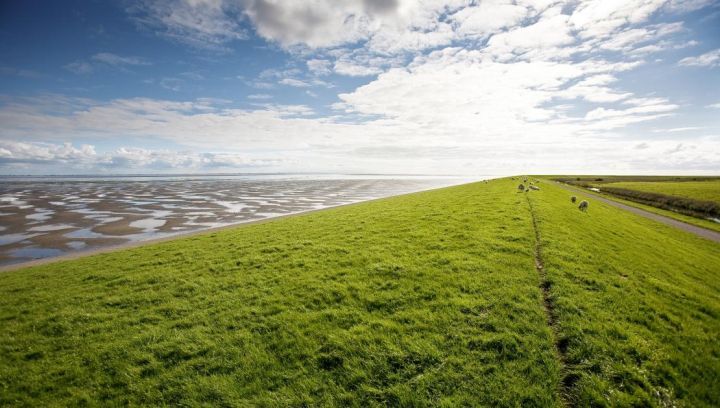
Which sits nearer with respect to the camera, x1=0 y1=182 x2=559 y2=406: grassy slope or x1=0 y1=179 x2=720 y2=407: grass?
x1=0 y1=179 x2=720 y2=407: grass

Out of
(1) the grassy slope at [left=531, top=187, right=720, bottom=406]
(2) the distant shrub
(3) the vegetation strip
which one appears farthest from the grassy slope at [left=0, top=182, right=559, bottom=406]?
(2) the distant shrub

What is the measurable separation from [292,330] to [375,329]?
259 cm

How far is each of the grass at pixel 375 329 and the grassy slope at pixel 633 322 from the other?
0.16 feet

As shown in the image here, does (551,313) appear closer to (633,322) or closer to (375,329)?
(633,322)

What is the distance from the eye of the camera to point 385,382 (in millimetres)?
6699

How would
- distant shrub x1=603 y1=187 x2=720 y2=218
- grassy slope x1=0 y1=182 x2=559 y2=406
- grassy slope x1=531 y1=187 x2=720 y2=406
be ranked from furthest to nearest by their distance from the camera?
distant shrub x1=603 y1=187 x2=720 y2=218 → grassy slope x1=0 y1=182 x2=559 y2=406 → grassy slope x1=531 y1=187 x2=720 y2=406

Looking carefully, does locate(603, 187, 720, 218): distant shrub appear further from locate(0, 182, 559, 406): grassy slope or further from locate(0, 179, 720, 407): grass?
locate(0, 182, 559, 406): grassy slope

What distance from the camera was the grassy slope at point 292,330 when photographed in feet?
21.9

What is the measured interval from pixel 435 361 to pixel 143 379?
7684 mm

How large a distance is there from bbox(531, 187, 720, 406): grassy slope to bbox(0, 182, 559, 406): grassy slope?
820 mm

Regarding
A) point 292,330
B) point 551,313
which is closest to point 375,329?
point 292,330

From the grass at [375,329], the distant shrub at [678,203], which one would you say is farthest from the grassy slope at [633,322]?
the distant shrub at [678,203]

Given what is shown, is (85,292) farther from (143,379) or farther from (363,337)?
(363,337)

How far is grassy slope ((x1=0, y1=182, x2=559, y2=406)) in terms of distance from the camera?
6672 millimetres
